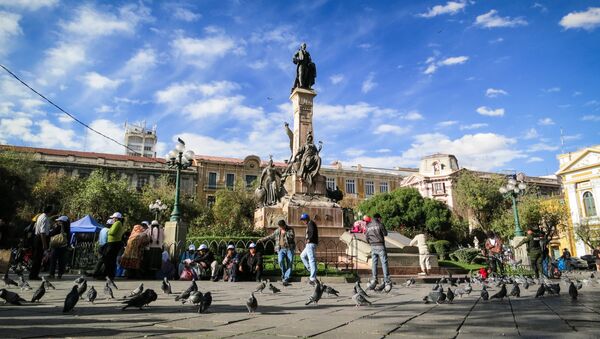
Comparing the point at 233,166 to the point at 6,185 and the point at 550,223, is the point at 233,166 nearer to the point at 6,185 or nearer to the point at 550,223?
the point at 6,185

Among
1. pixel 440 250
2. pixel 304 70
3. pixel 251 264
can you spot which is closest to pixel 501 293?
pixel 251 264

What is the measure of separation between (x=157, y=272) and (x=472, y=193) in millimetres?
39257

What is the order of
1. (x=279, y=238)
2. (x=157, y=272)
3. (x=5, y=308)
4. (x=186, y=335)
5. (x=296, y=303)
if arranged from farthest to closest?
1. (x=157, y=272)
2. (x=279, y=238)
3. (x=296, y=303)
4. (x=5, y=308)
5. (x=186, y=335)

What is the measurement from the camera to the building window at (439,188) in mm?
55656

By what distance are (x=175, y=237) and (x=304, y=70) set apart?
33.1ft

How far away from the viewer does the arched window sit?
40719 millimetres

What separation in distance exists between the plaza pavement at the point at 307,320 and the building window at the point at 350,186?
162ft

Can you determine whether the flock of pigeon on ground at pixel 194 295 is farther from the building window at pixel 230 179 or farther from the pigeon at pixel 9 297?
the building window at pixel 230 179

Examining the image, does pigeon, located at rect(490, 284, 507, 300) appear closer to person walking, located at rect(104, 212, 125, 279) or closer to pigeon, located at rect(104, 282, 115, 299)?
pigeon, located at rect(104, 282, 115, 299)

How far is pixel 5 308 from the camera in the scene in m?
4.55

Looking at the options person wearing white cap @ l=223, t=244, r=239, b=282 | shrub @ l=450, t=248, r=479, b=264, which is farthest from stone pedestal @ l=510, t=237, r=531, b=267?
person wearing white cap @ l=223, t=244, r=239, b=282

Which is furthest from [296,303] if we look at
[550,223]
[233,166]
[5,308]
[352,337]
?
[233,166]

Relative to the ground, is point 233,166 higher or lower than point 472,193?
higher

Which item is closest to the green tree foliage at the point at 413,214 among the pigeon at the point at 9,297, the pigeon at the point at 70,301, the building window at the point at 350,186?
the building window at the point at 350,186
